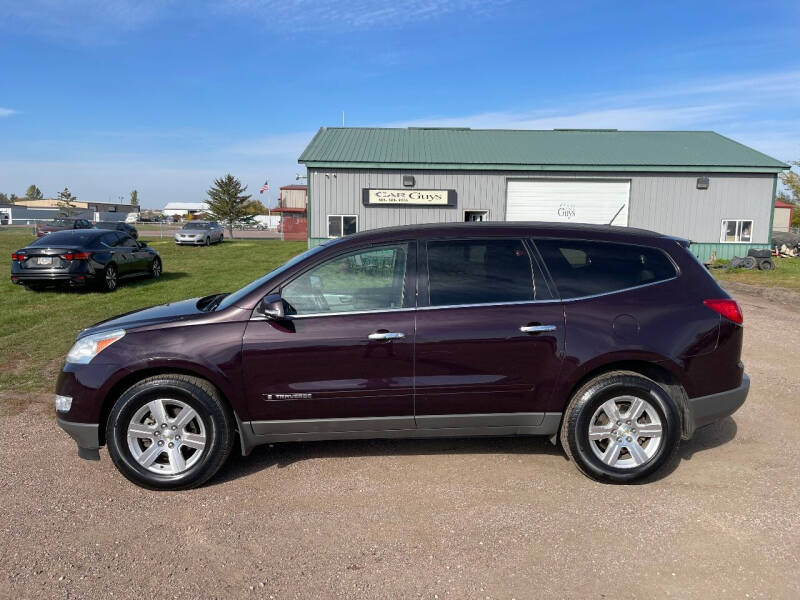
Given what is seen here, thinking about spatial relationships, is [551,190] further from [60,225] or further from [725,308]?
[60,225]

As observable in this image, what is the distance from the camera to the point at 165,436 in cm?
374

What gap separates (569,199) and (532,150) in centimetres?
265

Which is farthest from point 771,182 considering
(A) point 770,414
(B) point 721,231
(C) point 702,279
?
(C) point 702,279

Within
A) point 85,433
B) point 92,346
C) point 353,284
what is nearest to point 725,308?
point 353,284

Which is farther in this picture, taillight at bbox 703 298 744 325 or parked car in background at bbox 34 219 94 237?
parked car in background at bbox 34 219 94 237

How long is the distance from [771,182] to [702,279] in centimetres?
2137

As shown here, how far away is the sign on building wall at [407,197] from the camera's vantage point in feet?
68.3

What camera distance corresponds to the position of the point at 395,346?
371cm

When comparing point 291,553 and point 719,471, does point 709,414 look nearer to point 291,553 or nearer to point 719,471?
point 719,471

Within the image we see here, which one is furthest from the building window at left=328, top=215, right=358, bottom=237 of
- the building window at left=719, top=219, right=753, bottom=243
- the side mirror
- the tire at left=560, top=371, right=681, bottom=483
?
the tire at left=560, top=371, right=681, bottom=483

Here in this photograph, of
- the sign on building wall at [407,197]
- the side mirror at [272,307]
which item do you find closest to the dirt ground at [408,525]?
the side mirror at [272,307]

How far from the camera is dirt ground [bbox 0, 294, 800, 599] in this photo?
278 cm

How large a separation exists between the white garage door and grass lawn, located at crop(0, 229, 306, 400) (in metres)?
9.52

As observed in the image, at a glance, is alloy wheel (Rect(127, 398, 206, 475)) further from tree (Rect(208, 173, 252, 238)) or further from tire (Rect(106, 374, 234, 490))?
tree (Rect(208, 173, 252, 238))
